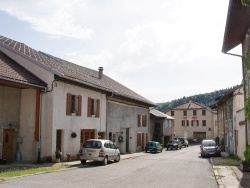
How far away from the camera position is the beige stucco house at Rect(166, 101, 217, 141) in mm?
85875

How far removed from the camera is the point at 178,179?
50.5ft

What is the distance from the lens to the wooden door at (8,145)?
2177 centimetres

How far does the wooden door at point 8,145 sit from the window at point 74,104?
429 cm

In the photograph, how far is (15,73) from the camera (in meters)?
21.0

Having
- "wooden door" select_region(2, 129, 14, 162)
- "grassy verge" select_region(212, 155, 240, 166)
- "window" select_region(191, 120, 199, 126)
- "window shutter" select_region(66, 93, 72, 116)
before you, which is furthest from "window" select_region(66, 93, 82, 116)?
"window" select_region(191, 120, 199, 126)

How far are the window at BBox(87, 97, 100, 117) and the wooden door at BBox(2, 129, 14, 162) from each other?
713 centimetres

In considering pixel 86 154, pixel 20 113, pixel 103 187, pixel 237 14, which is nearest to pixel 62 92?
pixel 20 113

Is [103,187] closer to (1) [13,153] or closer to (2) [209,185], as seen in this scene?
(2) [209,185]

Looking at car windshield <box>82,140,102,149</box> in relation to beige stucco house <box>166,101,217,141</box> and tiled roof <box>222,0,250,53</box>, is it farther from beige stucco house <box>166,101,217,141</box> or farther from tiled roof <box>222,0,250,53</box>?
beige stucco house <box>166,101,217,141</box>

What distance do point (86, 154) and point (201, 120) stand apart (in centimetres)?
6728

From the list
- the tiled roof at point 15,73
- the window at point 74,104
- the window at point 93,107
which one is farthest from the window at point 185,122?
the tiled roof at point 15,73

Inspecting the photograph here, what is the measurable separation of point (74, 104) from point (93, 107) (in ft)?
11.3

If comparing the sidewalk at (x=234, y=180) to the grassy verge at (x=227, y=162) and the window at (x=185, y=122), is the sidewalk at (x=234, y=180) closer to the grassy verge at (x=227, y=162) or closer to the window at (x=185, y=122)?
the grassy verge at (x=227, y=162)

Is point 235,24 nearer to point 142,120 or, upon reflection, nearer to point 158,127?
point 142,120
